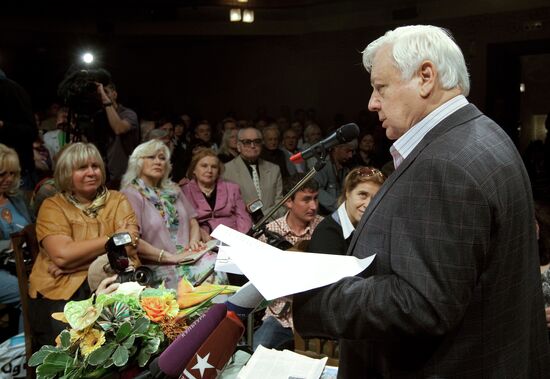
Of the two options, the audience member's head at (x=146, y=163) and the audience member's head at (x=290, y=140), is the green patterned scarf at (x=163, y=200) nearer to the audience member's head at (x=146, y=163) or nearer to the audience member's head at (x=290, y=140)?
the audience member's head at (x=146, y=163)

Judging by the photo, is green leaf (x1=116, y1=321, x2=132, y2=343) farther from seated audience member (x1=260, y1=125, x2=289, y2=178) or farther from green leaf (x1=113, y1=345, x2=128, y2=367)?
seated audience member (x1=260, y1=125, x2=289, y2=178)

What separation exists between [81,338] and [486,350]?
951 millimetres

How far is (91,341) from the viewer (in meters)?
1.42

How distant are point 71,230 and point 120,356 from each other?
62.7 inches

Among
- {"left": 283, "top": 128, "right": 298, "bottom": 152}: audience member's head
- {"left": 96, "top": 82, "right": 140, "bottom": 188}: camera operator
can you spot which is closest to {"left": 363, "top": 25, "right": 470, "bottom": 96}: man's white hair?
{"left": 96, "top": 82, "right": 140, "bottom": 188}: camera operator

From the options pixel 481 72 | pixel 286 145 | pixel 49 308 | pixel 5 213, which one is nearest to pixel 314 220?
pixel 49 308

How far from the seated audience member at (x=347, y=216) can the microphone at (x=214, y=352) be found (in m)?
1.40

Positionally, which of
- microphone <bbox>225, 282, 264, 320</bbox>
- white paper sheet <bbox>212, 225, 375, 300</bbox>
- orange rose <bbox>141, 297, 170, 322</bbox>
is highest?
white paper sheet <bbox>212, 225, 375, 300</bbox>

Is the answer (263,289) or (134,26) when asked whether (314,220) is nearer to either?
(263,289)

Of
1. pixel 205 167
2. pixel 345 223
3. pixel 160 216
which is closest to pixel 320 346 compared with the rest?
pixel 345 223

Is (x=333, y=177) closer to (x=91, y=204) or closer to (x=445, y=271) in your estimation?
(x=91, y=204)

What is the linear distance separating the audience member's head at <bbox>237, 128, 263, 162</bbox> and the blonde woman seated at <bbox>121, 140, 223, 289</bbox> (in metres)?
0.95

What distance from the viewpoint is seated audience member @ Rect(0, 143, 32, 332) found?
117 inches

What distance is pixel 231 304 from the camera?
1.09 m
